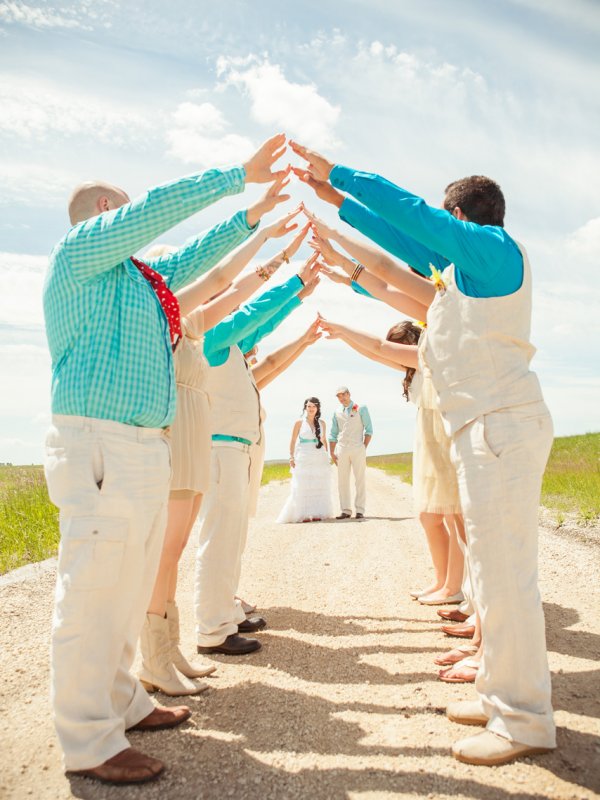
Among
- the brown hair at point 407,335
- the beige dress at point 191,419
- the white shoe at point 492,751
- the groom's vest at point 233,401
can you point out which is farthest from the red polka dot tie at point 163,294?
the brown hair at point 407,335

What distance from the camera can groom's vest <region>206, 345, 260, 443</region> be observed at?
5.30m

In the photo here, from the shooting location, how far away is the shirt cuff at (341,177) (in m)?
3.64

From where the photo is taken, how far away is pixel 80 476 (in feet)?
9.46

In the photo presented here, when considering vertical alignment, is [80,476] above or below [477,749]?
above

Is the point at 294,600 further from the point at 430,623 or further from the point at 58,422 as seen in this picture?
the point at 58,422

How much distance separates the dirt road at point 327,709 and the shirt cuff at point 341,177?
Answer: 2940 mm

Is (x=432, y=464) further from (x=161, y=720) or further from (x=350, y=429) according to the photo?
(x=350, y=429)

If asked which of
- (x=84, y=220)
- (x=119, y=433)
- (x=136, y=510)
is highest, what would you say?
(x=84, y=220)

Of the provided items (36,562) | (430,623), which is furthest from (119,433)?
(36,562)

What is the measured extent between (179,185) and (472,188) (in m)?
1.56

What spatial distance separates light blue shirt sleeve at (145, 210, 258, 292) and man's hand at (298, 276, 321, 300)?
2.54 meters

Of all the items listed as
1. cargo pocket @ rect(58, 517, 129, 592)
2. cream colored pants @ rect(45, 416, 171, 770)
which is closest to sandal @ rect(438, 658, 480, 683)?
cream colored pants @ rect(45, 416, 171, 770)

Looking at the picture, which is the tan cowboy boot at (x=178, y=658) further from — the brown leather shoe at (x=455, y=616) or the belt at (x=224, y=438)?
the brown leather shoe at (x=455, y=616)

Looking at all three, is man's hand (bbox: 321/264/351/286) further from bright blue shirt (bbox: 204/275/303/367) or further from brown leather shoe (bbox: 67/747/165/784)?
brown leather shoe (bbox: 67/747/165/784)
